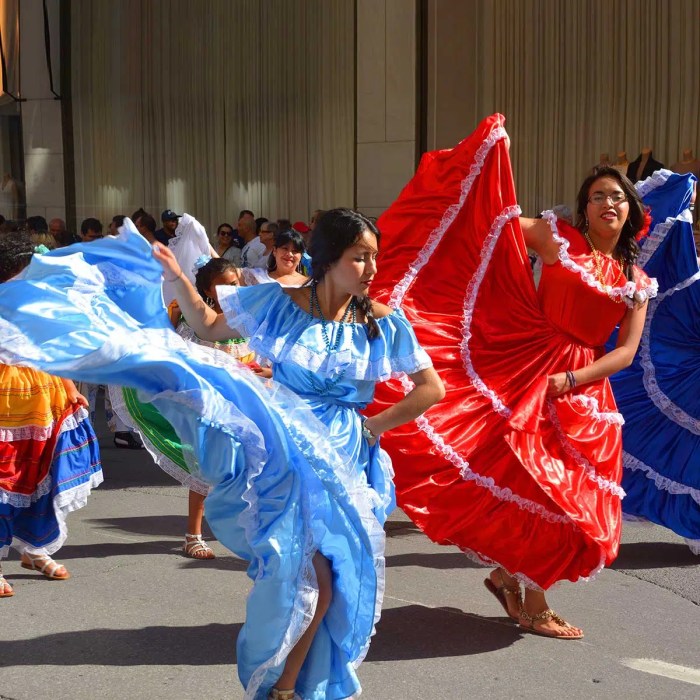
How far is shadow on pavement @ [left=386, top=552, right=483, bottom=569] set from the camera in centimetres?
557

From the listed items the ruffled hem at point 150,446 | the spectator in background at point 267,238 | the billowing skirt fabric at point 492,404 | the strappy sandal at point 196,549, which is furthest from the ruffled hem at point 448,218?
the spectator in background at point 267,238

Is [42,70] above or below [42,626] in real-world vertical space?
above

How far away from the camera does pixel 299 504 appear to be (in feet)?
11.0

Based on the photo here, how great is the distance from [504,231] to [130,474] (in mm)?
3808

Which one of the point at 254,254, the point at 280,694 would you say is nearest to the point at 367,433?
the point at 280,694

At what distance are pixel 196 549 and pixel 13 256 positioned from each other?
1683 mm

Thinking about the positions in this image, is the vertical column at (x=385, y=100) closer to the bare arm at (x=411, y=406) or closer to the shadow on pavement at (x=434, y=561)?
the shadow on pavement at (x=434, y=561)

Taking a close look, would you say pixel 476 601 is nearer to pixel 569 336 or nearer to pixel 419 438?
pixel 419 438

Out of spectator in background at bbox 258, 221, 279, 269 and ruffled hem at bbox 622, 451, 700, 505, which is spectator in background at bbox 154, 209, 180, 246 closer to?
spectator in background at bbox 258, 221, 279, 269

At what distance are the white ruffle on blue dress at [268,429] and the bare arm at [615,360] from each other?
1.05 m

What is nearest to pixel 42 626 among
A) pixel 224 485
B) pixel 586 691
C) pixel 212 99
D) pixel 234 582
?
pixel 234 582

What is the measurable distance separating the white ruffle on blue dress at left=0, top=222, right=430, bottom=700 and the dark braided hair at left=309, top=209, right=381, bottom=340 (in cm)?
8

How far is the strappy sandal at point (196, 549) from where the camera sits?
221 inches

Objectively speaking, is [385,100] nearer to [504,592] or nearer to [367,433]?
[504,592]
